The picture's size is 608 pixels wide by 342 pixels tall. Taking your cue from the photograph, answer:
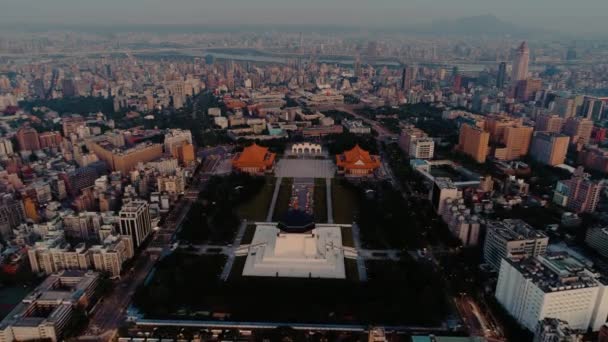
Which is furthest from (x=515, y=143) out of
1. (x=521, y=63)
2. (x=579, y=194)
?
(x=521, y=63)

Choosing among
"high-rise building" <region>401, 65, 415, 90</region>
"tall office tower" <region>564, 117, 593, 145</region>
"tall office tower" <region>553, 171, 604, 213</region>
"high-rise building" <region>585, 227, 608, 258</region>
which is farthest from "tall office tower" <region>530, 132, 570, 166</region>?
"high-rise building" <region>401, 65, 415, 90</region>

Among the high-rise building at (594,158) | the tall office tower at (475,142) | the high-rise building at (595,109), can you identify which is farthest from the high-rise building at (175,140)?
the high-rise building at (595,109)

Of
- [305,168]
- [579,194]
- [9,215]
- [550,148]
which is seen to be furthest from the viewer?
[550,148]

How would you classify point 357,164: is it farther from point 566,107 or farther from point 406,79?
point 406,79

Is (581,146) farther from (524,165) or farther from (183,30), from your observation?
(183,30)

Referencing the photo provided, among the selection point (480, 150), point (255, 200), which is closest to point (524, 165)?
point (480, 150)

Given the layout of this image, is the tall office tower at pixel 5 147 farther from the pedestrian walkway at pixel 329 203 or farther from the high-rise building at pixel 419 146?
the high-rise building at pixel 419 146
